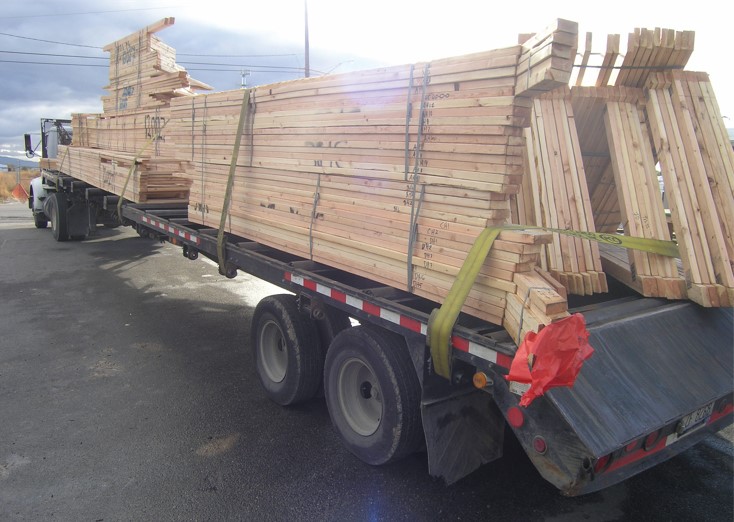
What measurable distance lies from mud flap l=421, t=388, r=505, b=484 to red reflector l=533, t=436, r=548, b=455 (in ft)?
2.29

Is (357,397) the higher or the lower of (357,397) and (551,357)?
the lower

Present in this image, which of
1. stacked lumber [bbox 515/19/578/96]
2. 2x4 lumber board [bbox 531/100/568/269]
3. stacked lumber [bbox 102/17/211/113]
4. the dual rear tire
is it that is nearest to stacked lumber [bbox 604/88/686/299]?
2x4 lumber board [bbox 531/100/568/269]

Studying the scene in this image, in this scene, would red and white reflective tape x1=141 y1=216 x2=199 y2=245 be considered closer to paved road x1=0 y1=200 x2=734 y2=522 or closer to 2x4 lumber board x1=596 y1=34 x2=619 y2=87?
paved road x1=0 y1=200 x2=734 y2=522

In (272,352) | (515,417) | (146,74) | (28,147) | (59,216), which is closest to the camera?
(515,417)

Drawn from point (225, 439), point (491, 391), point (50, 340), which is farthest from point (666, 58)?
point (50, 340)

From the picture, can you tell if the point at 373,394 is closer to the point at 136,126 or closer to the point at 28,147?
the point at 136,126

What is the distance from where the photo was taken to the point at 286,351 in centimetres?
483

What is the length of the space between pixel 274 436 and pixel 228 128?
299 cm

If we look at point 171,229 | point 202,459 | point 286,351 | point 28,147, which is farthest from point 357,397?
point 28,147

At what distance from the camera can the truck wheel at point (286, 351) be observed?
462cm

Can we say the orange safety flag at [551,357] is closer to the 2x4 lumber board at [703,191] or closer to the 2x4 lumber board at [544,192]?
the 2x4 lumber board at [544,192]

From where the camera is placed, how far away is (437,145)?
10.6ft

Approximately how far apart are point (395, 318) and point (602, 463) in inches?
56.0

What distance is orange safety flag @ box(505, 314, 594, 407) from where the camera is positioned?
7.70 feet
